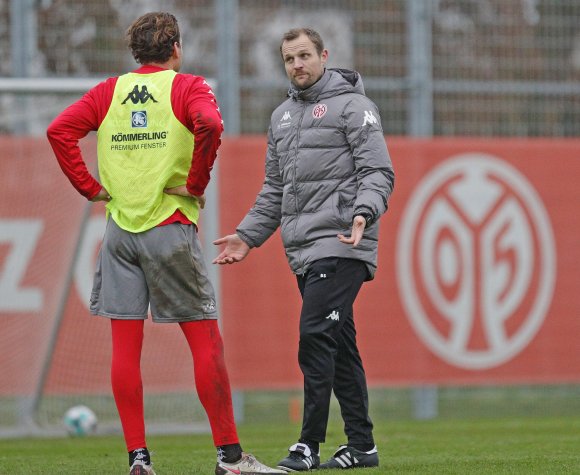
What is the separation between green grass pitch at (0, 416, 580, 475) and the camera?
6.18 metres

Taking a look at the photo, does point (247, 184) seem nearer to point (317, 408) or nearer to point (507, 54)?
point (507, 54)

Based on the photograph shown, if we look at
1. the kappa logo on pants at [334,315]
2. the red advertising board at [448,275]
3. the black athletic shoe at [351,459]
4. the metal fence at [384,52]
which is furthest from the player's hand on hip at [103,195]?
the metal fence at [384,52]

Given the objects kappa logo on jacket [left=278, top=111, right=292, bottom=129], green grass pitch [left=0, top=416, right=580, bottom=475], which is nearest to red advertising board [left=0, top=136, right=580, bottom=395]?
green grass pitch [left=0, top=416, right=580, bottom=475]

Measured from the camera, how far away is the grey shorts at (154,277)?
5316mm

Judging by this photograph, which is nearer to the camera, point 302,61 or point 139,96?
point 139,96

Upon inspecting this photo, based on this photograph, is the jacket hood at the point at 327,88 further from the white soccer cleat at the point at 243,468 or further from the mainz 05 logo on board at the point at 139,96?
the white soccer cleat at the point at 243,468

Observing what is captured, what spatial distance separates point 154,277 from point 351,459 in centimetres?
124

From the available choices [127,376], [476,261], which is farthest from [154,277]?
[476,261]

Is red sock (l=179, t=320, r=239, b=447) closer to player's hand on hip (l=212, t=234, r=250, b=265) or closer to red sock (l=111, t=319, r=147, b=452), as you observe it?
red sock (l=111, t=319, r=147, b=452)

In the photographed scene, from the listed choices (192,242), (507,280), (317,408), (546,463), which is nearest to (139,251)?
(192,242)

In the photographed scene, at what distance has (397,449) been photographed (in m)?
7.41

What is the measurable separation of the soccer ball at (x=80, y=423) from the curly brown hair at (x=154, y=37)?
4.17 metres

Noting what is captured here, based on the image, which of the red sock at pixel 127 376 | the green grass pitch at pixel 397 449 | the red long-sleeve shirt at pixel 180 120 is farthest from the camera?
the green grass pitch at pixel 397 449

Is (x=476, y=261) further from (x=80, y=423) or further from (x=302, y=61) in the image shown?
(x=302, y=61)
